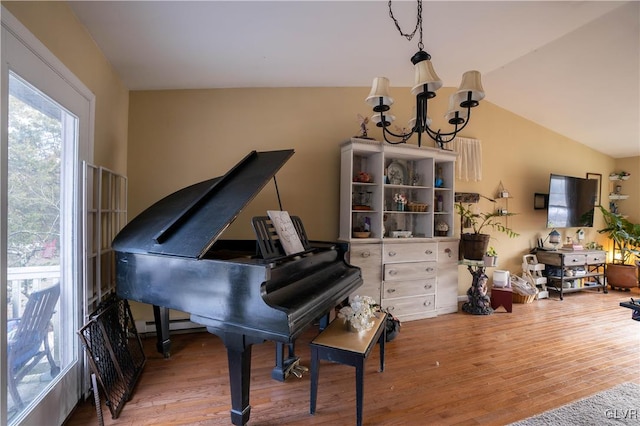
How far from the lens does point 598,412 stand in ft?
5.90

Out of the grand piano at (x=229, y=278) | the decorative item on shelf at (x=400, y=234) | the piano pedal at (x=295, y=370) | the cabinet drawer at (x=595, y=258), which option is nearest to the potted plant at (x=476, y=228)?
the decorative item on shelf at (x=400, y=234)

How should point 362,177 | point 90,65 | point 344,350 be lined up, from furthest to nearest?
1. point 362,177
2. point 90,65
3. point 344,350

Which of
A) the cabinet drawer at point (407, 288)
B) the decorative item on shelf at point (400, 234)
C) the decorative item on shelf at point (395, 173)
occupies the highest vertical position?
the decorative item on shelf at point (395, 173)

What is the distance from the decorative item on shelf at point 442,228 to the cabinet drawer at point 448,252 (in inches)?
5.8

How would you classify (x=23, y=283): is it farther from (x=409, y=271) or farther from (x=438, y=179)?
(x=438, y=179)

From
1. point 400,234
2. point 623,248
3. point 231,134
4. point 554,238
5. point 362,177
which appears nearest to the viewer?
point 231,134

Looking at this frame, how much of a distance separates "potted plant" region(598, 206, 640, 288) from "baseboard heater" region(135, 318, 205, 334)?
6.77 meters

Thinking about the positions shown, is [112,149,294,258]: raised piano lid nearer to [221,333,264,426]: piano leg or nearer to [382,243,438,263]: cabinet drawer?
[221,333,264,426]: piano leg

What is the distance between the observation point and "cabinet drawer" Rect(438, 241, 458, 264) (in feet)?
11.8

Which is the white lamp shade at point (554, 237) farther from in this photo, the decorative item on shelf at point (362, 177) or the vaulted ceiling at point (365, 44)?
the decorative item on shelf at point (362, 177)

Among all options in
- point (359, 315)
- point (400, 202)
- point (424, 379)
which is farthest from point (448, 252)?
point (359, 315)

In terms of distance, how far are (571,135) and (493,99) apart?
6.51ft

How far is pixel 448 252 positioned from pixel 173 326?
3360 mm

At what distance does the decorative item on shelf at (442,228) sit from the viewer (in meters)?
3.66
